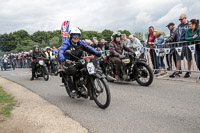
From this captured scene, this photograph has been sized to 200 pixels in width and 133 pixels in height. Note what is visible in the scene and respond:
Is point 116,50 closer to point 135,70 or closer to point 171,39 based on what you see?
point 135,70

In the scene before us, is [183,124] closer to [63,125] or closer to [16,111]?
[63,125]

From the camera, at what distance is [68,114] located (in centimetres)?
421

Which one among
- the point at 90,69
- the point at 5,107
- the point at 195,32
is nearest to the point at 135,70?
the point at 195,32

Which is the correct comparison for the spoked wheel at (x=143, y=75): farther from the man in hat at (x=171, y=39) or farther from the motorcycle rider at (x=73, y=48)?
the motorcycle rider at (x=73, y=48)

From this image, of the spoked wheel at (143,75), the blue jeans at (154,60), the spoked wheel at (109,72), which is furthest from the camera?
the blue jeans at (154,60)

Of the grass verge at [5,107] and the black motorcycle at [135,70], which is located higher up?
the black motorcycle at [135,70]

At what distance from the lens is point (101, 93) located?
4.45 meters

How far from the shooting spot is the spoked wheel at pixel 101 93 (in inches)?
166

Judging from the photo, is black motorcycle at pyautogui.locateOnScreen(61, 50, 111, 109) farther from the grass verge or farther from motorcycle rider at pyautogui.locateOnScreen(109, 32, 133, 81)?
motorcycle rider at pyautogui.locateOnScreen(109, 32, 133, 81)

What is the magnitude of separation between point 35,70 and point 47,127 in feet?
26.2

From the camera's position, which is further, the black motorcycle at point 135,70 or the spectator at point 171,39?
the spectator at point 171,39

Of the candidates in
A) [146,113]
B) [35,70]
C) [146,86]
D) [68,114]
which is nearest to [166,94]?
[146,86]

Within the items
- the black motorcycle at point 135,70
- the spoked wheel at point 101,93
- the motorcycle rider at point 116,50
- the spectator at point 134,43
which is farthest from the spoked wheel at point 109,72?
the spoked wheel at point 101,93

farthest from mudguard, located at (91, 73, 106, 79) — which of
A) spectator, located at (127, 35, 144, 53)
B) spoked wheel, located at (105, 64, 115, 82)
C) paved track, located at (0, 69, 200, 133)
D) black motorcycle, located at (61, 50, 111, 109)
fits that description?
spectator, located at (127, 35, 144, 53)
